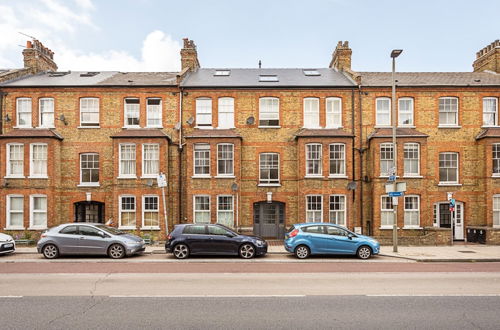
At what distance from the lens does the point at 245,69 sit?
2619 centimetres

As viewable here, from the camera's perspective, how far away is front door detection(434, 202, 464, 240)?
2173 centimetres

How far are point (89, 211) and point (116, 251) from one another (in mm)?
8531

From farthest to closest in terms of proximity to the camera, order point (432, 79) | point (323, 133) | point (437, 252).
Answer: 1. point (432, 79)
2. point (323, 133)
3. point (437, 252)

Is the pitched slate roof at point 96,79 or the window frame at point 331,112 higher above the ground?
the pitched slate roof at point 96,79

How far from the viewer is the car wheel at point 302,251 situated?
49.4 feet

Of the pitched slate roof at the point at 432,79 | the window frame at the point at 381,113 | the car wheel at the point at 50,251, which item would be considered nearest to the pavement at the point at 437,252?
the car wheel at the point at 50,251

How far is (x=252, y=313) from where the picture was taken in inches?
293

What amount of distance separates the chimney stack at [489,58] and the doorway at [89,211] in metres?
27.5

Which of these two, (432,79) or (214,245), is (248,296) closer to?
(214,245)

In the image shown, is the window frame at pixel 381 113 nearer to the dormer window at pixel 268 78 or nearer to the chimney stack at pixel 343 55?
the chimney stack at pixel 343 55

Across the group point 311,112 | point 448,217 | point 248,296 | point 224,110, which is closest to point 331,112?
point 311,112

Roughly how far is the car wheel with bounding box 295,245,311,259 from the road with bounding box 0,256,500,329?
4.40 ft

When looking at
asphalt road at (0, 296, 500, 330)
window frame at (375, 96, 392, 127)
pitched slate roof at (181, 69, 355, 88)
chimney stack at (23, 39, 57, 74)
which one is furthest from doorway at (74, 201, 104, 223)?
window frame at (375, 96, 392, 127)

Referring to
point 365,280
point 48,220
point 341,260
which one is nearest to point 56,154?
point 48,220
